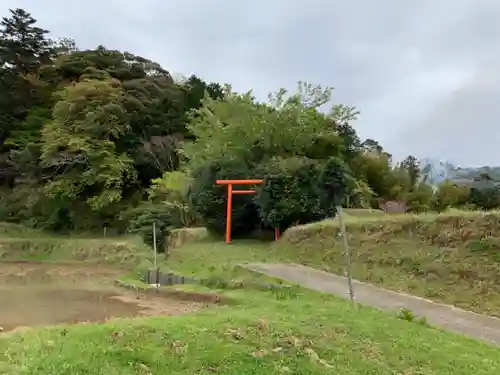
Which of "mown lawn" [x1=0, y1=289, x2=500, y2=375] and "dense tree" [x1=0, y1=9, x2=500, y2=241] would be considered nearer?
"mown lawn" [x1=0, y1=289, x2=500, y2=375]

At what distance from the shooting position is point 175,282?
47.5ft

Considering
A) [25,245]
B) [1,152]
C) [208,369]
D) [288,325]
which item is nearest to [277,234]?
[288,325]

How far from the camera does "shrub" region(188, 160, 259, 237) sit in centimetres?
2028

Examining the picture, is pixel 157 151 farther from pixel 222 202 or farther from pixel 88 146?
pixel 222 202

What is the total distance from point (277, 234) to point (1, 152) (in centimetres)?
2555

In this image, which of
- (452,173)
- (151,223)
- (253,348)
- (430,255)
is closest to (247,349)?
(253,348)

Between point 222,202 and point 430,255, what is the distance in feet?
33.5

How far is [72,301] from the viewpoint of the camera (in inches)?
504

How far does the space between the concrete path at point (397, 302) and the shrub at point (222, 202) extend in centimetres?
654

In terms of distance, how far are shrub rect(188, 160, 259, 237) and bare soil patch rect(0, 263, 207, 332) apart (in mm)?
4145

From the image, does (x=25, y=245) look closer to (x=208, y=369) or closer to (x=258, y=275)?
(x=258, y=275)

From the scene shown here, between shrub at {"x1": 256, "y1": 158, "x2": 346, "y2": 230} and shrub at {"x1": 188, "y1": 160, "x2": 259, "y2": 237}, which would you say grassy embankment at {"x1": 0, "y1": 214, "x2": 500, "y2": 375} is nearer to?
shrub at {"x1": 256, "y1": 158, "x2": 346, "y2": 230}

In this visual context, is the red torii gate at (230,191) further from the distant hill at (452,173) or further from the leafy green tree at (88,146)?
the distant hill at (452,173)

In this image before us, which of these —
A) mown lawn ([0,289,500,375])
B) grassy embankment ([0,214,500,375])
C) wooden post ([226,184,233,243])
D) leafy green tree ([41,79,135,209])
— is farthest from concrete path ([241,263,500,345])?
leafy green tree ([41,79,135,209])
